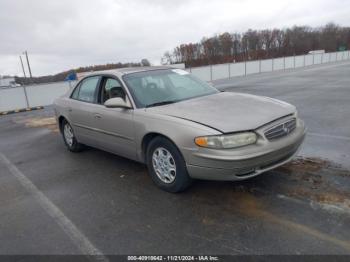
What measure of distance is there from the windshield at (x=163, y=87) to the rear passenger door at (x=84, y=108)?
864 millimetres

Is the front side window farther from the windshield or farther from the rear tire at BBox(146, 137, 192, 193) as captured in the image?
the rear tire at BBox(146, 137, 192, 193)

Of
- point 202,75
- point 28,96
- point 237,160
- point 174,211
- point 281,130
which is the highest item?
point 281,130

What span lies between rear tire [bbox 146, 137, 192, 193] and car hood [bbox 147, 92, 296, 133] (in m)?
0.40

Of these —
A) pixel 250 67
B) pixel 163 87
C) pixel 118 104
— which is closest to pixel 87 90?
pixel 118 104

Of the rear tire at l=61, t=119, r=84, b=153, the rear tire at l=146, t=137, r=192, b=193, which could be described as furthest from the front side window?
the rear tire at l=61, t=119, r=84, b=153

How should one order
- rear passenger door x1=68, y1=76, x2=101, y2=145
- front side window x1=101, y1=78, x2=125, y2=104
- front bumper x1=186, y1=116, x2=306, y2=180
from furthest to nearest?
rear passenger door x1=68, y1=76, x2=101, y2=145
front side window x1=101, y1=78, x2=125, y2=104
front bumper x1=186, y1=116, x2=306, y2=180

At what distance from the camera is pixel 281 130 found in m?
3.39

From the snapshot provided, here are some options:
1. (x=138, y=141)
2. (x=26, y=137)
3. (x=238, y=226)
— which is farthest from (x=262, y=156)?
(x=26, y=137)

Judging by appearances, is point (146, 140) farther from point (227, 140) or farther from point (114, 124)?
point (227, 140)

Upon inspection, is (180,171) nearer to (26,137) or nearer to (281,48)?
(26,137)

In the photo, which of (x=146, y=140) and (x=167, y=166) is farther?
(x=146, y=140)

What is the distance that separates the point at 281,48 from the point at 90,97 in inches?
3004

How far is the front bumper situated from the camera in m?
3.06

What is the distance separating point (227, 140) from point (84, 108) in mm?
2902
